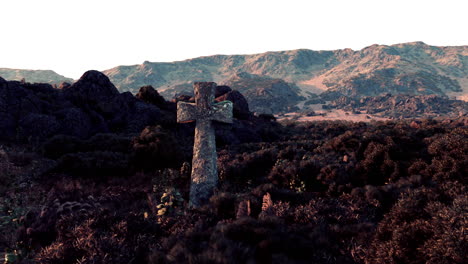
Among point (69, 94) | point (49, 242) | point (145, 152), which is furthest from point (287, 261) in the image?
point (69, 94)

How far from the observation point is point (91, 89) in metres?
26.1

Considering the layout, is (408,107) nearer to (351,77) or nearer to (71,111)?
(351,77)

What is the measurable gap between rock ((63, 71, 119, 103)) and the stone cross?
20432 millimetres

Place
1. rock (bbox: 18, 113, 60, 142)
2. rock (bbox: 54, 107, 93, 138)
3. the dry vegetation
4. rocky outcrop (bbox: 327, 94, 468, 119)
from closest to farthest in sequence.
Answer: the dry vegetation < rock (bbox: 18, 113, 60, 142) < rock (bbox: 54, 107, 93, 138) < rocky outcrop (bbox: 327, 94, 468, 119)

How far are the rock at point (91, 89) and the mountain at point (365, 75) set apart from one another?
64.0 m

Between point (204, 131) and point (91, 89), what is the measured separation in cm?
2198

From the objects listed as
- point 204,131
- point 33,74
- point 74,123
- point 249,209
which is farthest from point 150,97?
point 33,74

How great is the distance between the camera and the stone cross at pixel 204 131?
948 centimetres

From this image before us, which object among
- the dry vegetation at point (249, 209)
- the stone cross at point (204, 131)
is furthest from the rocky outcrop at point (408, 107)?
the stone cross at point (204, 131)

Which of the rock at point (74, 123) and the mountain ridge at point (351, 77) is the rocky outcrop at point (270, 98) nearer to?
the mountain ridge at point (351, 77)

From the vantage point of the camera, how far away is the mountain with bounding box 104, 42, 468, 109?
377 feet

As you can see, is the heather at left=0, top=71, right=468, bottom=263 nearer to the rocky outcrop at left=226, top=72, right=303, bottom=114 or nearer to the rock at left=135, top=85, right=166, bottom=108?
the rock at left=135, top=85, right=166, bottom=108

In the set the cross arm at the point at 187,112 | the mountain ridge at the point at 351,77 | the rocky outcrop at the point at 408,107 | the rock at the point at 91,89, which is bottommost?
the rocky outcrop at the point at 408,107

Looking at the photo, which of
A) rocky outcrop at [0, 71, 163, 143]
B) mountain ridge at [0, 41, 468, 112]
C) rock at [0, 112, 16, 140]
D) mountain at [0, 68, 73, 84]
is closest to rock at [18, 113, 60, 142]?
rocky outcrop at [0, 71, 163, 143]
